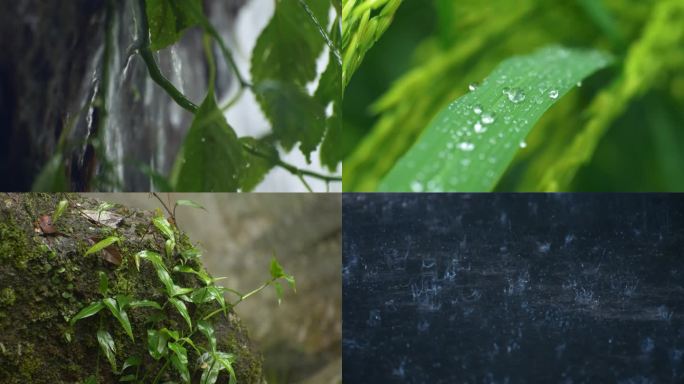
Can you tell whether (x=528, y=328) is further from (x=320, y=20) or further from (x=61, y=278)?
(x=61, y=278)

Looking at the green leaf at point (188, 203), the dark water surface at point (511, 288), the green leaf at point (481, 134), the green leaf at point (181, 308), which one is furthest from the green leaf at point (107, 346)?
the green leaf at point (481, 134)

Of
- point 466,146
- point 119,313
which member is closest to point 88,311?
point 119,313

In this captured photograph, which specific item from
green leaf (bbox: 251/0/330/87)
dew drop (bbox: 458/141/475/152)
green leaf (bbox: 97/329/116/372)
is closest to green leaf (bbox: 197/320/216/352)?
green leaf (bbox: 97/329/116/372)

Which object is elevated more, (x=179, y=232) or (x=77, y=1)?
(x=77, y=1)

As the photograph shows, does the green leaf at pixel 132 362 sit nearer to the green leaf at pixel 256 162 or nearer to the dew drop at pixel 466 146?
the green leaf at pixel 256 162

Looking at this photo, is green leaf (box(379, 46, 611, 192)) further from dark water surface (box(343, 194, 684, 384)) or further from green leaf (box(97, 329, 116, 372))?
green leaf (box(97, 329, 116, 372))

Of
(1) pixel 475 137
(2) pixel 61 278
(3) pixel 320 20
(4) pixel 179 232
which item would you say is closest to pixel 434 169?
(1) pixel 475 137
